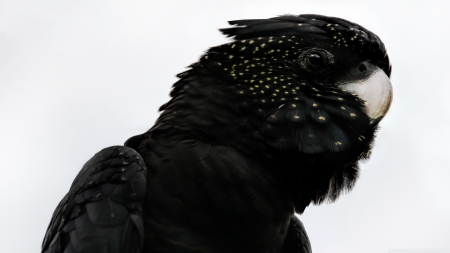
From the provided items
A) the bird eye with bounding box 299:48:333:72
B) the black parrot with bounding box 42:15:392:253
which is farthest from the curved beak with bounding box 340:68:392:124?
the bird eye with bounding box 299:48:333:72

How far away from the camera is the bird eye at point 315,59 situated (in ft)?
15.8

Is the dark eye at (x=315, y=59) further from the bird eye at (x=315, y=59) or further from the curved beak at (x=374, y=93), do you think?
the curved beak at (x=374, y=93)

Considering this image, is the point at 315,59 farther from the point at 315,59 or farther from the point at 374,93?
Result: the point at 374,93

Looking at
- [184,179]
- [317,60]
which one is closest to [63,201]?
[184,179]

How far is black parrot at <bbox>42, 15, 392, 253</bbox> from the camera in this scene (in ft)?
14.2

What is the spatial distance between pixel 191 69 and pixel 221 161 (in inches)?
40.2

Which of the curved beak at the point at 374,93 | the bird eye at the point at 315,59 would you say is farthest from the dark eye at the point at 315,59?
the curved beak at the point at 374,93

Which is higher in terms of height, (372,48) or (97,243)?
(372,48)

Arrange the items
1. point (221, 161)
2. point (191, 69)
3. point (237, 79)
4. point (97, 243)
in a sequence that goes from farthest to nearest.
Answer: point (191, 69) → point (237, 79) → point (221, 161) → point (97, 243)

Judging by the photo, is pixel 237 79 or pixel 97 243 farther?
pixel 237 79

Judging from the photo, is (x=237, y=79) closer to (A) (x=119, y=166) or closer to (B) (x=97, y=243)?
(A) (x=119, y=166)

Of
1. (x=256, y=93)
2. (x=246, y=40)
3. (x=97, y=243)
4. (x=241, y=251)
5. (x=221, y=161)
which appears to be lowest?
(x=241, y=251)

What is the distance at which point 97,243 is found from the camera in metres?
4.18

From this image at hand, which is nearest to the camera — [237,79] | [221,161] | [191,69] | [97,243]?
[97,243]
